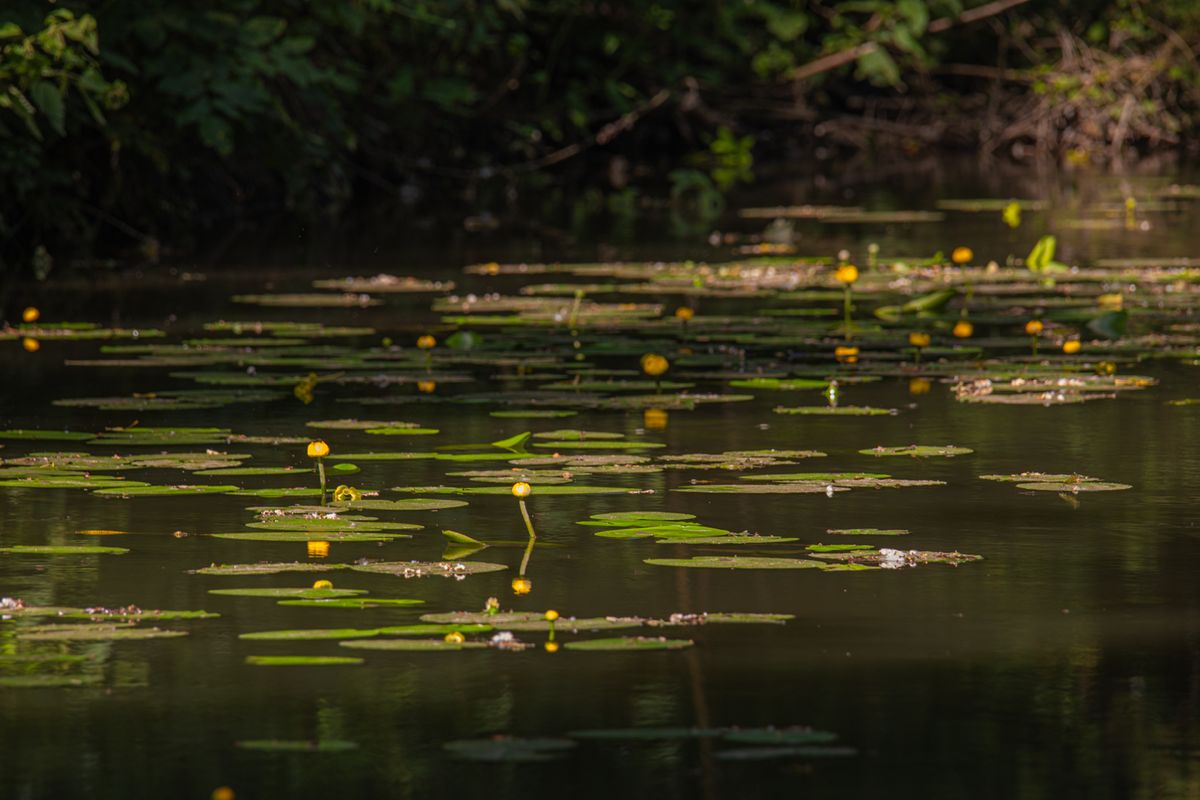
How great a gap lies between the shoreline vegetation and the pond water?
3.31 metres

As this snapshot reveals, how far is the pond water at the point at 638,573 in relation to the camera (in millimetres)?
3268

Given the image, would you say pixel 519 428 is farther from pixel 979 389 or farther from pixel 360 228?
pixel 360 228

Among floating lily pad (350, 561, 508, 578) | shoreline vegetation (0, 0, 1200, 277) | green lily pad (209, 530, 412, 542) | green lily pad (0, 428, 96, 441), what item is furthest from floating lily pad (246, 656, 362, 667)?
shoreline vegetation (0, 0, 1200, 277)

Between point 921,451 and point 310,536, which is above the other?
point 921,451

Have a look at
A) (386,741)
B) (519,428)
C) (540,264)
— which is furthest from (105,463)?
(540,264)

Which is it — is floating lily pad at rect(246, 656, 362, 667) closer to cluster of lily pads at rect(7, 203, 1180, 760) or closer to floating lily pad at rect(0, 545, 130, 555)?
cluster of lily pads at rect(7, 203, 1180, 760)

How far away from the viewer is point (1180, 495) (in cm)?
526

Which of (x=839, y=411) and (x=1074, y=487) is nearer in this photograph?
(x=1074, y=487)

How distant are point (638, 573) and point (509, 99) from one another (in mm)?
14737

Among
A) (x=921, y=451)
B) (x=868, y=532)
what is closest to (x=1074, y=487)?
(x=921, y=451)

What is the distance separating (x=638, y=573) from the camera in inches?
174

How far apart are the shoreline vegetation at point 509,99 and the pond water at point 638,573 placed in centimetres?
331

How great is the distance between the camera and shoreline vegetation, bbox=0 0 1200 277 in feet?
39.8

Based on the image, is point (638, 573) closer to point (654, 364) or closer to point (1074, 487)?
point (1074, 487)
